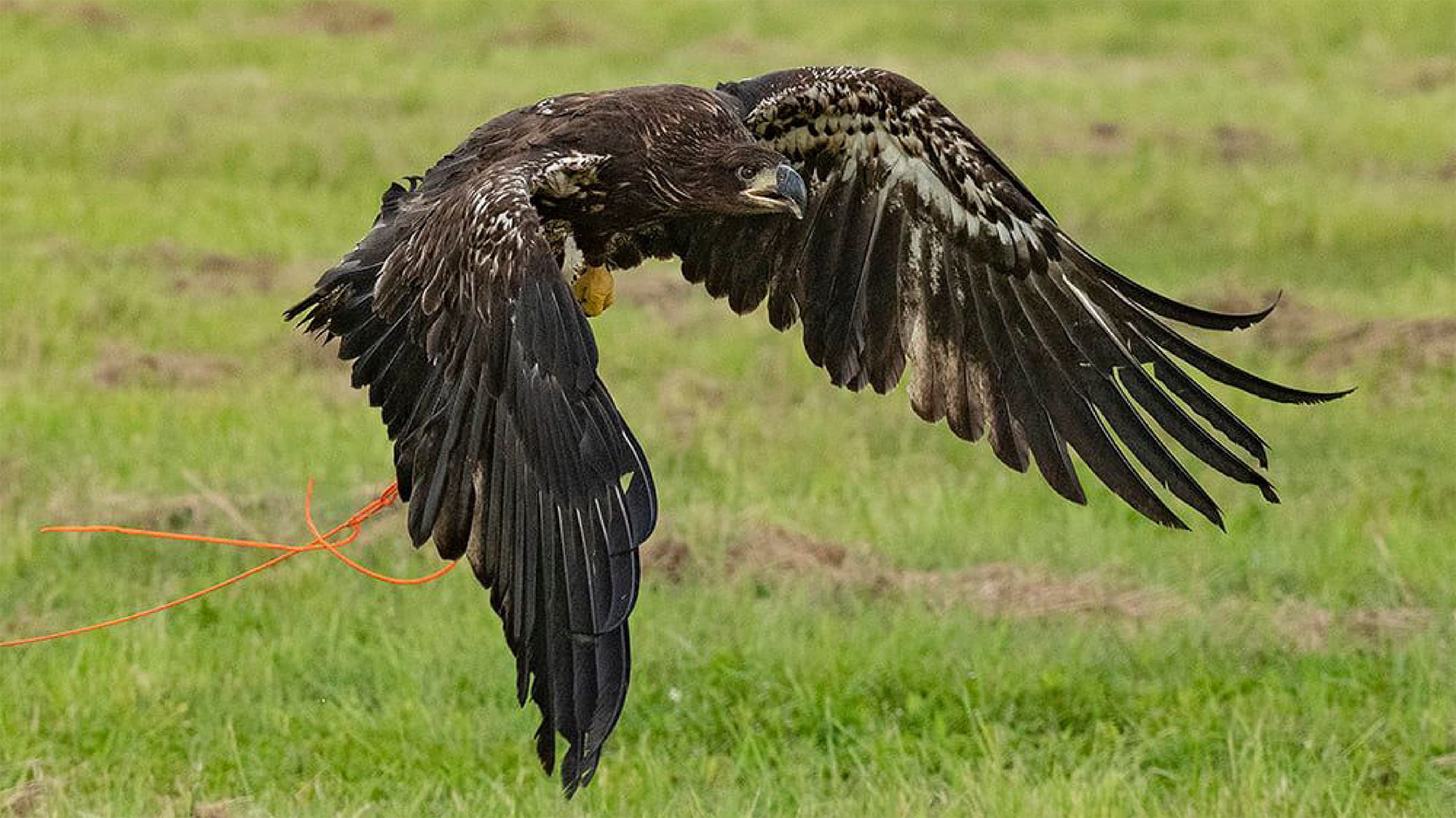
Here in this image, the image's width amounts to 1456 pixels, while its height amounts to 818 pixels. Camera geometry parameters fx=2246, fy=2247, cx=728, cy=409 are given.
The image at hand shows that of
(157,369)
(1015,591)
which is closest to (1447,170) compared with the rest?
(157,369)

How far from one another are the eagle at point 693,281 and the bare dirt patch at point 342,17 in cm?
1519

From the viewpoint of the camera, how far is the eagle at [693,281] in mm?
4195

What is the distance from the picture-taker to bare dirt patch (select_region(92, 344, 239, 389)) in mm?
9594

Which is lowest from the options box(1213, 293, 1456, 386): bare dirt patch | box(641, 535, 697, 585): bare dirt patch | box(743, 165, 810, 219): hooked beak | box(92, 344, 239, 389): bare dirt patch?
box(641, 535, 697, 585): bare dirt patch

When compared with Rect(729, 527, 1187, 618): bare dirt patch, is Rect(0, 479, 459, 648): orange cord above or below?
above

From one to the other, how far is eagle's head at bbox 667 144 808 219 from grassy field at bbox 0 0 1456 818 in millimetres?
1432

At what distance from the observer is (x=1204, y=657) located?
21.2 feet

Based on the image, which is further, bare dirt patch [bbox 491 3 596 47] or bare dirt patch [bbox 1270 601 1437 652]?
bare dirt patch [bbox 491 3 596 47]

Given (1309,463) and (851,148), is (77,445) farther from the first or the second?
(1309,463)

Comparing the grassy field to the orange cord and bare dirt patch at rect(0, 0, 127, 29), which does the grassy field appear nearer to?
the orange cord

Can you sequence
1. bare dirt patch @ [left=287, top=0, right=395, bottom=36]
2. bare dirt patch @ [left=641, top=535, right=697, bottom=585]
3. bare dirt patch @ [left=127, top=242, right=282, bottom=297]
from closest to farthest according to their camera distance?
bare dirt patch @ [left=641, top=535, right=697, bottom=585], bare dirt patch @ [left=127, top=242, right=282, bottom=297], bare dirt patch @ [left=287, top=0, right=395, bottom=36]

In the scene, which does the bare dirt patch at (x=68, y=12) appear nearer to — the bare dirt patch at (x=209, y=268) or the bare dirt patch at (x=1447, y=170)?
the bare dirt patch at (x=209, y=268)

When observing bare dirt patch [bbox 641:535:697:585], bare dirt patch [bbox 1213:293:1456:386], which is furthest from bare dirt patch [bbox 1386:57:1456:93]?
bare dirt patch [bbox 641:535:697:585]

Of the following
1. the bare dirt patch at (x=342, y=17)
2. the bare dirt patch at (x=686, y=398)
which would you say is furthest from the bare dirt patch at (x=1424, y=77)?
the bare dirt patch at (x=686, y=398)
